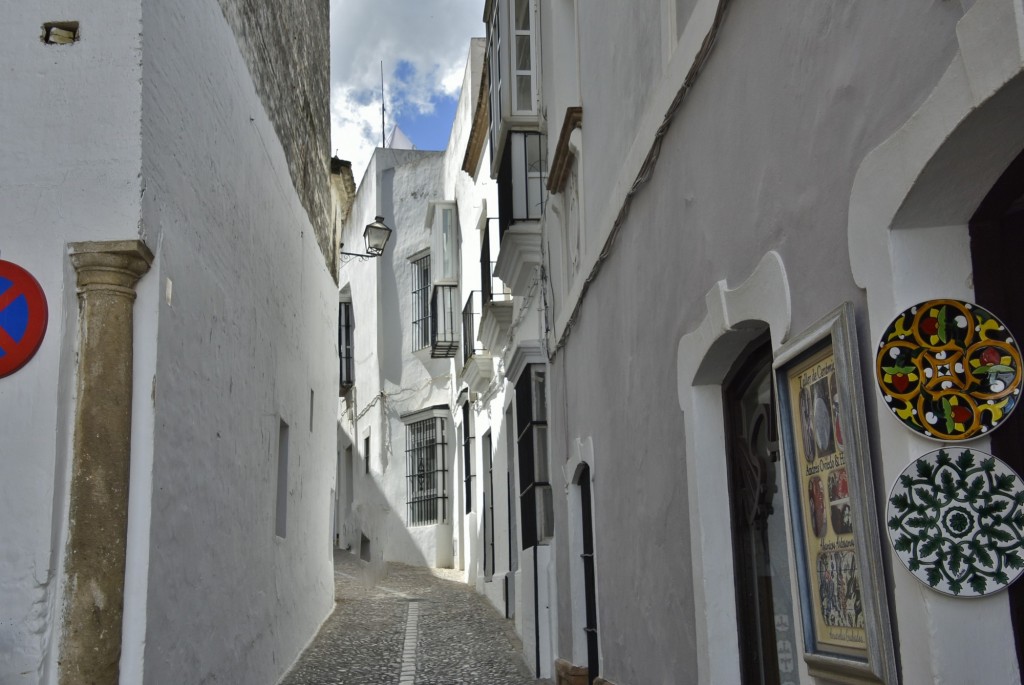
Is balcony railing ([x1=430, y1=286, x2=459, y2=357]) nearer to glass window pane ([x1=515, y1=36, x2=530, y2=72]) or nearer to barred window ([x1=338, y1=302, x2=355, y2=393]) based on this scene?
barred window ([x1=338, y1=302, x2=355, y2=393])

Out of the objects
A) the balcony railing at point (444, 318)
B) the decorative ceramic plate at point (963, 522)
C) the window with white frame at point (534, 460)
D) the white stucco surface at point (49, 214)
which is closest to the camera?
the decorative ceramic plate at point (963, 522)

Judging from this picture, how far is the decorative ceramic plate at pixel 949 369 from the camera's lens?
2.68 m

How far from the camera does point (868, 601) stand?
2.96 meters

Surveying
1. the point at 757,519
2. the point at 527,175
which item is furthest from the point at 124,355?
the point at 527,175

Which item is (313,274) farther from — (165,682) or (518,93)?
(165,682)

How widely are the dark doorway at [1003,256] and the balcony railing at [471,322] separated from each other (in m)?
13.6

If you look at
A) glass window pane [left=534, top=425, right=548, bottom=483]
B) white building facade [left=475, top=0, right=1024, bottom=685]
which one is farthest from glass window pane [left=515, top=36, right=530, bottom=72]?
glass window pane [left=534, top=425, right=548, bottom=483]

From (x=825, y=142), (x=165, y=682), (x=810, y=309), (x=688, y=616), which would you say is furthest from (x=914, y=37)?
(x=165, y=682)

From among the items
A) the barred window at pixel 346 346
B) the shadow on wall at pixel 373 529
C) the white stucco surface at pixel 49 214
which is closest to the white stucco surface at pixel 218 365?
the white stucco surface at pixel 49 214

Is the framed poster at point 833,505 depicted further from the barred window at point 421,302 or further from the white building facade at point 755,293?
the barred window at point 421,302

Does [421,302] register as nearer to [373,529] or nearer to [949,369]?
[373,529]

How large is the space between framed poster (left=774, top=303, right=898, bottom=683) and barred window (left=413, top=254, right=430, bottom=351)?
17969mm

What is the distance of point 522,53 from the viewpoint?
11359 mm

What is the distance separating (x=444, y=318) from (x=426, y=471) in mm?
2986
